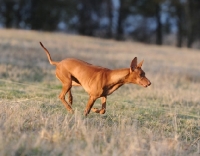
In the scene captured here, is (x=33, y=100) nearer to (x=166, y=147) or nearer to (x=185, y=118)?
(x=185, y=118)

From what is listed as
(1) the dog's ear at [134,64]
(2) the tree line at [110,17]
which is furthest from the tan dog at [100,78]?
(2) the tree line at [110,17]

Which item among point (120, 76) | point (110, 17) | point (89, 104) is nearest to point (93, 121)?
point (89, 104)

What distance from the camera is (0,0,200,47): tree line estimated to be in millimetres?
47312

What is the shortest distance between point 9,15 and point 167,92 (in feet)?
124


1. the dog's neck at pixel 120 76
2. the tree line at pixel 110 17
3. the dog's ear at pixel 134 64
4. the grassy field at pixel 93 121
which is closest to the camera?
the grassy field at pixel 93 121

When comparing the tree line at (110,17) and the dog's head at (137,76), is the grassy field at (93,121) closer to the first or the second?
the dog's head at (137,76)

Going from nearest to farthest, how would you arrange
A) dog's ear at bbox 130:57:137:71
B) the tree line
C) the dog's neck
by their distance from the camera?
dog's ear at bbox 130:57:137:71
the dog's neck
the tree line

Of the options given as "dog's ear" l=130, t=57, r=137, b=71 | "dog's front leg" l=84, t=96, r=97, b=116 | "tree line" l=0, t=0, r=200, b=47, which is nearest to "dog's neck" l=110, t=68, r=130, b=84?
"dog's ear" l=130, t=57, r=137, b=71

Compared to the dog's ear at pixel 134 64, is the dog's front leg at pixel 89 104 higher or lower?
lower

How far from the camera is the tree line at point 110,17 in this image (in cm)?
4731

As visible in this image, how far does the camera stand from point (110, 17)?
5069cm

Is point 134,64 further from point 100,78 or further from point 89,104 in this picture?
point 89,104

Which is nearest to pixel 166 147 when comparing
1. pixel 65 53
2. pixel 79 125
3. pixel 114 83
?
pixel 79 125

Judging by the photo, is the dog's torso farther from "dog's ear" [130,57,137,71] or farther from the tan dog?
"dog's ear" [130,57,137,71]
